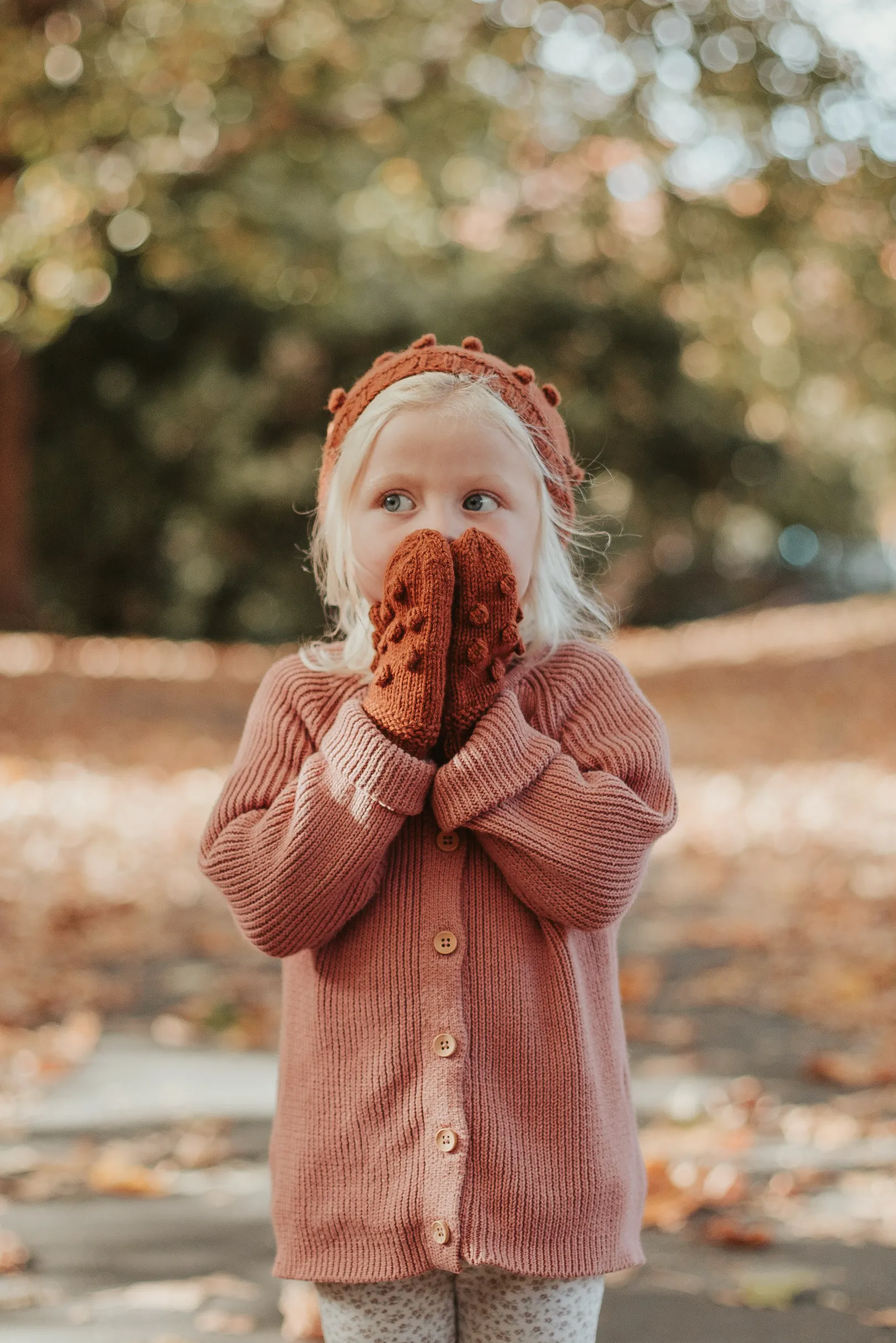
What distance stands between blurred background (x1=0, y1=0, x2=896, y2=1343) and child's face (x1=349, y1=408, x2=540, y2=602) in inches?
11.2

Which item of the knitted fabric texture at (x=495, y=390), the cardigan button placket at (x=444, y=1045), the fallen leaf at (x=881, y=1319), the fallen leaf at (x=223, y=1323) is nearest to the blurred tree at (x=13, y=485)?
the fallen leaf at (x=223, y=1323)

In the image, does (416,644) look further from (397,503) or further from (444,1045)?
(444,1045)

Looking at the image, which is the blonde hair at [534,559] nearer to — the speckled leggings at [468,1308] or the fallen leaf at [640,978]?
the speckled leggings at [468,1308]

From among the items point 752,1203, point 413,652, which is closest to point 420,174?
point 752,1203

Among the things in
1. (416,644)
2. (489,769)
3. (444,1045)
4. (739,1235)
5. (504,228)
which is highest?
(504,228)

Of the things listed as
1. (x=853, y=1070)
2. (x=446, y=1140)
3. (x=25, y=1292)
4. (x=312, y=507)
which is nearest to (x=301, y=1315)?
(x=25, y=1292)

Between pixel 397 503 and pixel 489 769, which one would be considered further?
pixel 397 503

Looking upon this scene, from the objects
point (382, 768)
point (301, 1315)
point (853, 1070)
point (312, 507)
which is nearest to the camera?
point (382, 768)

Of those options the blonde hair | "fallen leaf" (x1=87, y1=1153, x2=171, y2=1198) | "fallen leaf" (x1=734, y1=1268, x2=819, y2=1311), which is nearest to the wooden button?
the blonde hair

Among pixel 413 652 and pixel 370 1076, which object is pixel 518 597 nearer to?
pixel 413 652

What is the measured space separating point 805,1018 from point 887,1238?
1.49 meters

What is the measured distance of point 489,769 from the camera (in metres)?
1.76

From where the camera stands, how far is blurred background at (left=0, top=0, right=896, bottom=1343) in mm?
3477

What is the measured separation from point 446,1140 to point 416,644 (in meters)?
0.62
